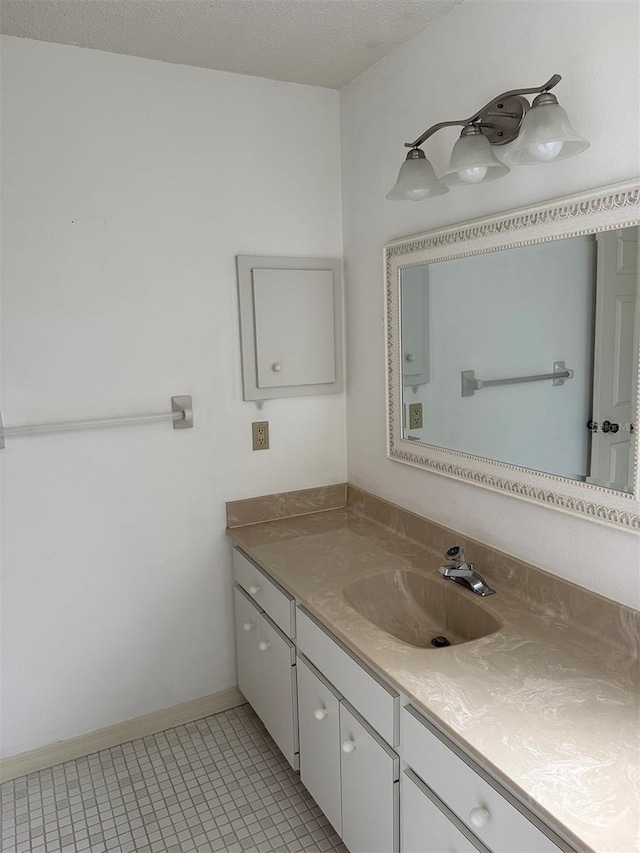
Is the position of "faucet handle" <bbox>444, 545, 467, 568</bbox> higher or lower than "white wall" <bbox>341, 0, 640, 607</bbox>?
lower

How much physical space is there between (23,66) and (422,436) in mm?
1628

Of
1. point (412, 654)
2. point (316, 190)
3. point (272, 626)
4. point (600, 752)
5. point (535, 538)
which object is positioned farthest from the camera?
point (316, 190)

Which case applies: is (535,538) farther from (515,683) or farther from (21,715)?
(21,715)

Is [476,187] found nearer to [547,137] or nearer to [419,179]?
[419,179]

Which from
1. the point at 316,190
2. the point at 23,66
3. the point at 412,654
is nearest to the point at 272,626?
the point at 412,654

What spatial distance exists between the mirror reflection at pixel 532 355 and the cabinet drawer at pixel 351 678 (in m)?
0.66

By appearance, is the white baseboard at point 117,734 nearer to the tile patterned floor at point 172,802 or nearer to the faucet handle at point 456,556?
the tile patterned floor at point 172,802

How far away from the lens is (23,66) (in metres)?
1.87

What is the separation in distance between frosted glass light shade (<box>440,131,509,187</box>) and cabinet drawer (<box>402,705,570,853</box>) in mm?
1223

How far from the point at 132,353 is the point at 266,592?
895mm

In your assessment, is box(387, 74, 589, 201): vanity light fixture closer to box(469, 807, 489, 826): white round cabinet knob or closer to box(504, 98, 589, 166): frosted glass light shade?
box(504, 98, 589, 166): frosted glass light shade

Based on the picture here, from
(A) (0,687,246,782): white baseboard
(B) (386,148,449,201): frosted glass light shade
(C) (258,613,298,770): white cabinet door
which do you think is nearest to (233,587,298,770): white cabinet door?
(C) (258,613,298,770): white cabinet door

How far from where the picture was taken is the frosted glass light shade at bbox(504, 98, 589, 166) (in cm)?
130

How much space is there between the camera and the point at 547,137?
4.27 feet
